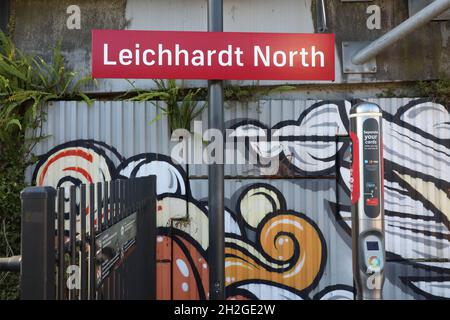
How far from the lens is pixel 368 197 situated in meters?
3.38

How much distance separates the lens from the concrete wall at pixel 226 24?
19.3 feet

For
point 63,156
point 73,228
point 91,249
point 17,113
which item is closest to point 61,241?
point 73,228

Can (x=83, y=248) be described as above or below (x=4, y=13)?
below

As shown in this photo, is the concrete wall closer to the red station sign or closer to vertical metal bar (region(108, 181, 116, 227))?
the red station sign

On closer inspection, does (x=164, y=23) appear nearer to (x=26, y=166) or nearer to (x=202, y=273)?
(x=26, y=166)

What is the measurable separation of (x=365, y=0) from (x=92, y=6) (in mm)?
3930

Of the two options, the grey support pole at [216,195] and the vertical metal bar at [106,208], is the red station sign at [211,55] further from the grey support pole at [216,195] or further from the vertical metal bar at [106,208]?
the vertical metal bar at [106,208]

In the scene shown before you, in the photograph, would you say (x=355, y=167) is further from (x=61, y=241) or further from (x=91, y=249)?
(x=61, y=241)

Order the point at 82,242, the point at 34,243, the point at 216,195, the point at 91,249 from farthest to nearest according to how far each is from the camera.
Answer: the point at 216,195 < the point at 91,249 < the point at 82,242 < the point at 34,243

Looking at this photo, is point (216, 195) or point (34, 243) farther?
point (216, 195)

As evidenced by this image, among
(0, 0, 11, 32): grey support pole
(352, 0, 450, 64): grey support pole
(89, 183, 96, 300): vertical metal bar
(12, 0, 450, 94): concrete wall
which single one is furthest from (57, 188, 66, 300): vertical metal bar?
(0, 0, 11, 32): grey support pole

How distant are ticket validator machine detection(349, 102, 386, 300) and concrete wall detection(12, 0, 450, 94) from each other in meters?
2.65

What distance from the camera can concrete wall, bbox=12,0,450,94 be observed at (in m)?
5.88

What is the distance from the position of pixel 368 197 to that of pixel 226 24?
358cm
